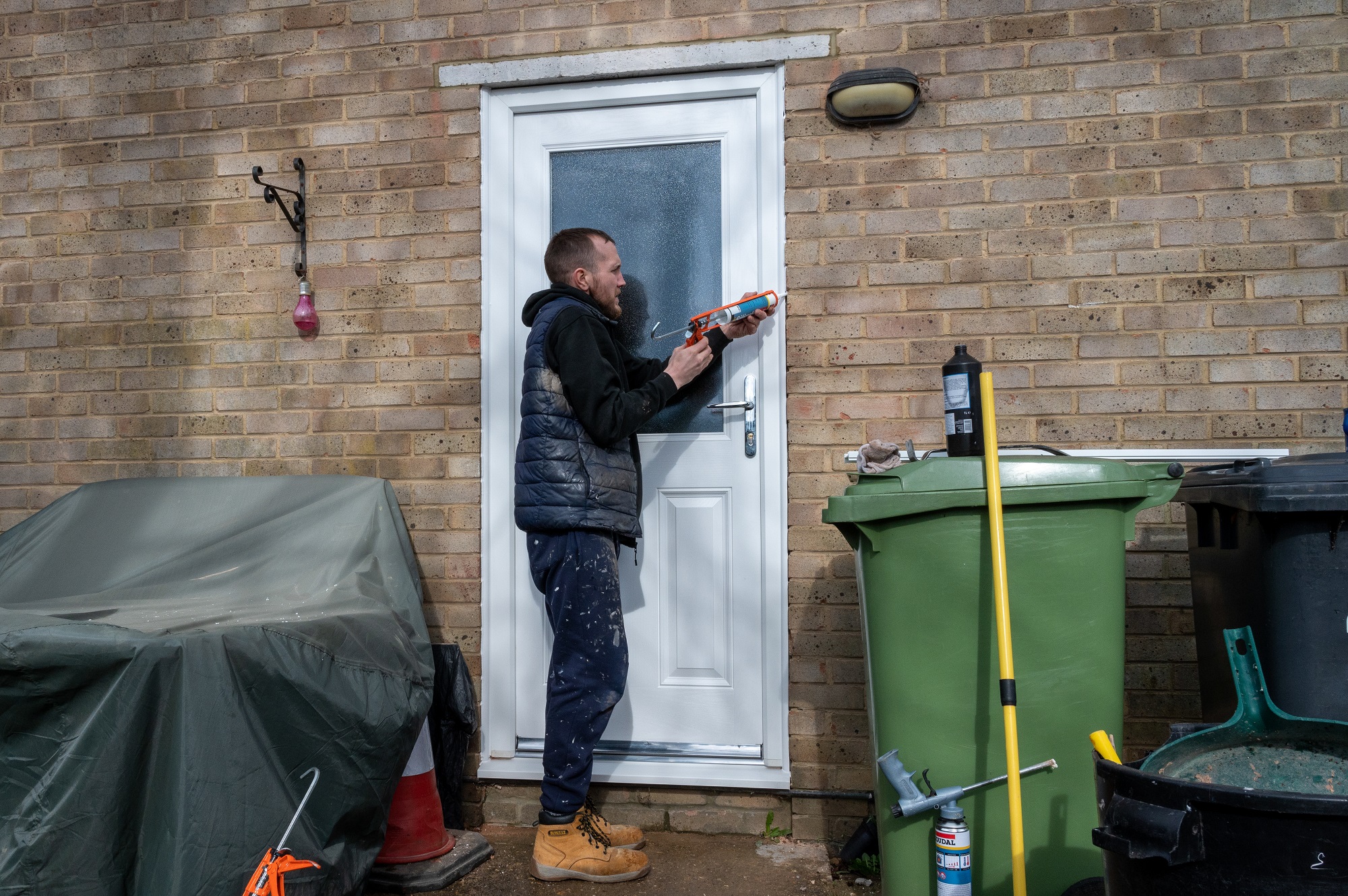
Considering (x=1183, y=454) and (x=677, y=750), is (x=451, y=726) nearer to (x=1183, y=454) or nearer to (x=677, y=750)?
(x=677, y=750)

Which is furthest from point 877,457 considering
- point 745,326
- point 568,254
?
point 568,254

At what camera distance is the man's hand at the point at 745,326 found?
3150 mm

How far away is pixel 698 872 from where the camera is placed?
291 centimetres

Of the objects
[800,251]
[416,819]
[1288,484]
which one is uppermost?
[800,251]

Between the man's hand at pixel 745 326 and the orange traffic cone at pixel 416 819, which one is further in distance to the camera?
the man's hand at pixel 745 326

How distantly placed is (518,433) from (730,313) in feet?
2.85

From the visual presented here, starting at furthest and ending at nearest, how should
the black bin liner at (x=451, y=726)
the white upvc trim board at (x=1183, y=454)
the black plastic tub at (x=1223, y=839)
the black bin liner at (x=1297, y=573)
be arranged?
the black bin liner at (x=451, y=726), the white upvc trim board at (x=1183, y=454), the black bin liner at (x=1297, y=573), the black plastic tub at (x=1223, y=839)

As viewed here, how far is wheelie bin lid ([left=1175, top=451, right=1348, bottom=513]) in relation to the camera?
2.09 meters

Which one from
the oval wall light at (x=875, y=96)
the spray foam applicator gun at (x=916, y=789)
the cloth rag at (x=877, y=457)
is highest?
the oval wall light at (x=875, y=96)

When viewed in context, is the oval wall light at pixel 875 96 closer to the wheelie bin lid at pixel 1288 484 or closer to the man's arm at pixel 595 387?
the man's arm at pixel 595 387

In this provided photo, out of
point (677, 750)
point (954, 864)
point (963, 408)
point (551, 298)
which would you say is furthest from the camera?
point (677, 750)

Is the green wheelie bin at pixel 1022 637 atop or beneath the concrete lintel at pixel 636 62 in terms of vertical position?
beneath

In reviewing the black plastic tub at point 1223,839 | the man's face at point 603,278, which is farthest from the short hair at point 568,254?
the black plastic tub at point 1223,839

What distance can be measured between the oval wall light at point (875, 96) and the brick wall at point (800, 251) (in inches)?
2.4
